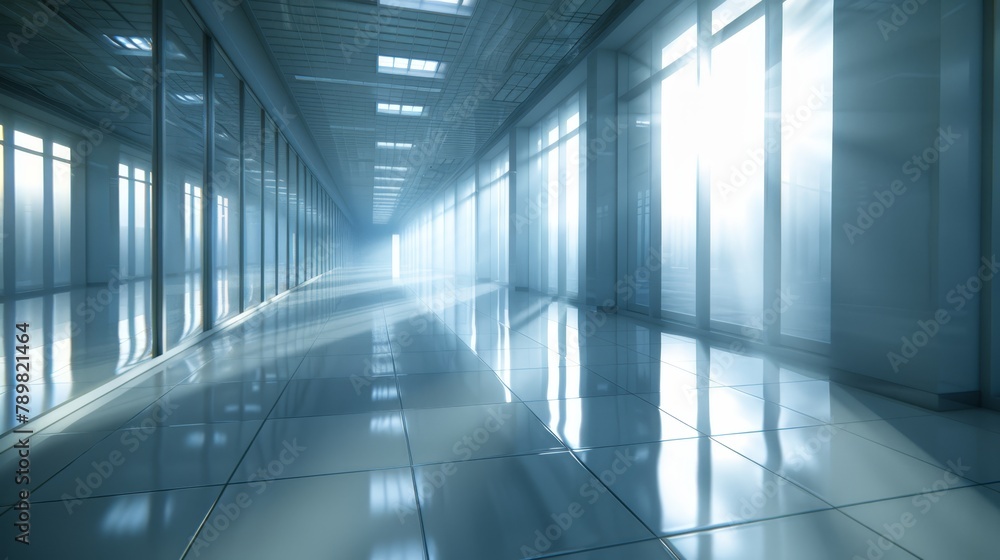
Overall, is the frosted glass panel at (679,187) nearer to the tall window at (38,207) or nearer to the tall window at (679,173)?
the tall window at (679,173)

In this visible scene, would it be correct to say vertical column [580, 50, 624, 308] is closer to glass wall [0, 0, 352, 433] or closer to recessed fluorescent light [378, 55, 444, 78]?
recessed fluorescent light [378, 55, 444, 78]

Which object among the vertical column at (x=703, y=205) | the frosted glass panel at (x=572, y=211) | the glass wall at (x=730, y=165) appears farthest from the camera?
the frosted glass panel at (x=572, y=211)

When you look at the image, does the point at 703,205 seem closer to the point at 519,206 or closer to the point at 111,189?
the point at 519,206

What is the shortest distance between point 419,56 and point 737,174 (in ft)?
18.7

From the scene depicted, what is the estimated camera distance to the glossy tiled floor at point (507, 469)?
1528 millimetres

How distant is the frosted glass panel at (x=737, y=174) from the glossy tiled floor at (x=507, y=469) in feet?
5.88

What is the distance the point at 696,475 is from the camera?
201cm

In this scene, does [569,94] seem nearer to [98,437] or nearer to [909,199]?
[909,199]

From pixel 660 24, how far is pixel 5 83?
16.2 m

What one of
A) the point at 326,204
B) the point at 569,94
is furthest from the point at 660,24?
the point at 326,204

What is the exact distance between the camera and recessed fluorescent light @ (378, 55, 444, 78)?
8359mm

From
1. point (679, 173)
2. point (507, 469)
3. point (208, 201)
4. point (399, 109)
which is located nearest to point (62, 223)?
point (399, 109)

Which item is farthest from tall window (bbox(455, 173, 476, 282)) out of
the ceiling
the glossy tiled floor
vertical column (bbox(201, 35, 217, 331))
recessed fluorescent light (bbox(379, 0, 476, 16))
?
the glossy tiled floor

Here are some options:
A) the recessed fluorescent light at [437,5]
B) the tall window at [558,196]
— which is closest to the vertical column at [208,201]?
the recessed fluorescent light at [437,5]
